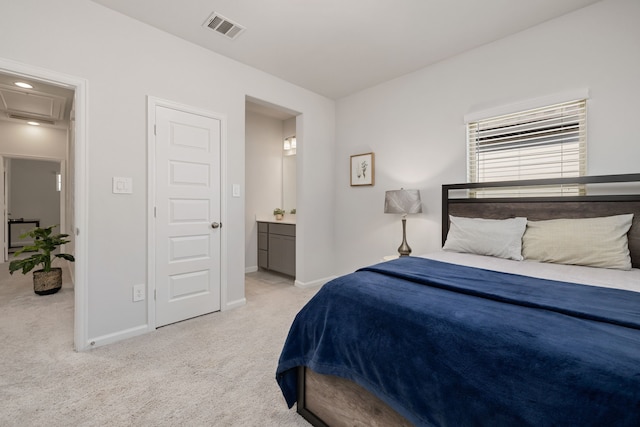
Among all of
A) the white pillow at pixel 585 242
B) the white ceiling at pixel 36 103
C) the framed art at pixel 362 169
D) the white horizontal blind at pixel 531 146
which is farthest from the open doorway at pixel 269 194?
the white pillow at pixel 585 242

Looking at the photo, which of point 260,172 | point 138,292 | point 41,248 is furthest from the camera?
point 260,172

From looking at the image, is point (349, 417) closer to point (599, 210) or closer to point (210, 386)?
point (210, 386)

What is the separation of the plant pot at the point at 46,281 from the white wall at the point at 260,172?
7.76 ft

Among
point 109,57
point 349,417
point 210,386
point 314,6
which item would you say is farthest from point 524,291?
point 109,57

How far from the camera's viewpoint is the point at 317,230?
4.07 meters

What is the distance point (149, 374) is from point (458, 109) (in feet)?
11.5

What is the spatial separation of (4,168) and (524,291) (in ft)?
24.0

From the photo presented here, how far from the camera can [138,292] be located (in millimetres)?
2523

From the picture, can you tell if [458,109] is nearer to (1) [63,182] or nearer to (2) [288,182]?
(2) [288,182]

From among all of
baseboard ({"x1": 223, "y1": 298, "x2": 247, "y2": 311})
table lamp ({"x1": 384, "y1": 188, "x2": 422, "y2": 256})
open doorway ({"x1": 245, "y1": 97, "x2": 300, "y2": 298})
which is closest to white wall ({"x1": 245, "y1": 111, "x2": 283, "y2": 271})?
open doorway ({"x1": 245, "y1": 97, "x2": 300, "y2": 298})

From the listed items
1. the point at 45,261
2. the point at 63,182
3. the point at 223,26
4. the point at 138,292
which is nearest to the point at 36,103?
the point at 63,182

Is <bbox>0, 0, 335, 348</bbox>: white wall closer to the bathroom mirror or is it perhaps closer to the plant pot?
the plant pot

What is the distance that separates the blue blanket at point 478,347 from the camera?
0.77 metres

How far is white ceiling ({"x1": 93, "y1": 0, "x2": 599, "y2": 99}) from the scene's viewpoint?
2.30 metres
